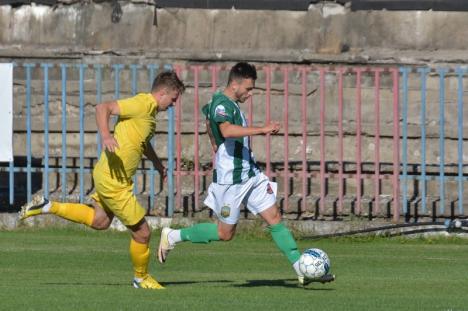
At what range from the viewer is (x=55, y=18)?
21.5 meters

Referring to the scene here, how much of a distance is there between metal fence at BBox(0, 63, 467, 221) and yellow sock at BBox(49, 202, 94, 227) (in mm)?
5512

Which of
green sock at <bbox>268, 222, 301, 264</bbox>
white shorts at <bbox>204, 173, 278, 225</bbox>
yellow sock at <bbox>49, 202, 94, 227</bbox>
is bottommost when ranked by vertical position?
green sock at <bbox>268, 222, 301, 264</bbox>

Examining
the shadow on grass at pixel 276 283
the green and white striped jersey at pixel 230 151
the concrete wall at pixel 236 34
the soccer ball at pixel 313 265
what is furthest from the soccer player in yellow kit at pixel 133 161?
the concrete wall at pixel 236 34

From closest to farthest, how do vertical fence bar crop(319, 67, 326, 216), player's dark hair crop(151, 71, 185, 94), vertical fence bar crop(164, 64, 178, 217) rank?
player's dark hair crop(151, 71, 185, 94) < vertical fence bar crop(319, 67, 326, 216) < vertical fence bar crop(164, 64, 178, 217)

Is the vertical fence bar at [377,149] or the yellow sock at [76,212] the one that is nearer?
the yellow sock at [76,212]

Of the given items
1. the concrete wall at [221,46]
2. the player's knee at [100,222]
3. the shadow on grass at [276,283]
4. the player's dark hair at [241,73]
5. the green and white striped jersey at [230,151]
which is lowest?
the shadow on grass at [276,283]

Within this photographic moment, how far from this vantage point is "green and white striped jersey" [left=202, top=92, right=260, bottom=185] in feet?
40.0

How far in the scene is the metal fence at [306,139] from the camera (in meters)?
17.7

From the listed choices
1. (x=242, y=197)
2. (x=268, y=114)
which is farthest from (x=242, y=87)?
(x=268, y=114)

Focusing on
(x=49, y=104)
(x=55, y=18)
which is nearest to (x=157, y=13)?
(x=55, y=18)

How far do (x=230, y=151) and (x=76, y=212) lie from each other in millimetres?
1306

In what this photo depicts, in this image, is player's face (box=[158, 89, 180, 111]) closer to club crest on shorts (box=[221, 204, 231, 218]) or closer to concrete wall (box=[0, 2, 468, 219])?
club crest on shorts (box=[221, 204, 231, 218])


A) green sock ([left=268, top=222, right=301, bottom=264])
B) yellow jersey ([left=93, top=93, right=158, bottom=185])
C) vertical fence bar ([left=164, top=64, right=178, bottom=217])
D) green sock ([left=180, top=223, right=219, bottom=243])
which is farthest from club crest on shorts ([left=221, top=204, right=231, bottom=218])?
vertical fence bar ([left=164, top=64, right=178, bottom=217])

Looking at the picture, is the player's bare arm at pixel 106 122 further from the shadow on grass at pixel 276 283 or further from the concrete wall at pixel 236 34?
the concrete wall at pixel 236 34
